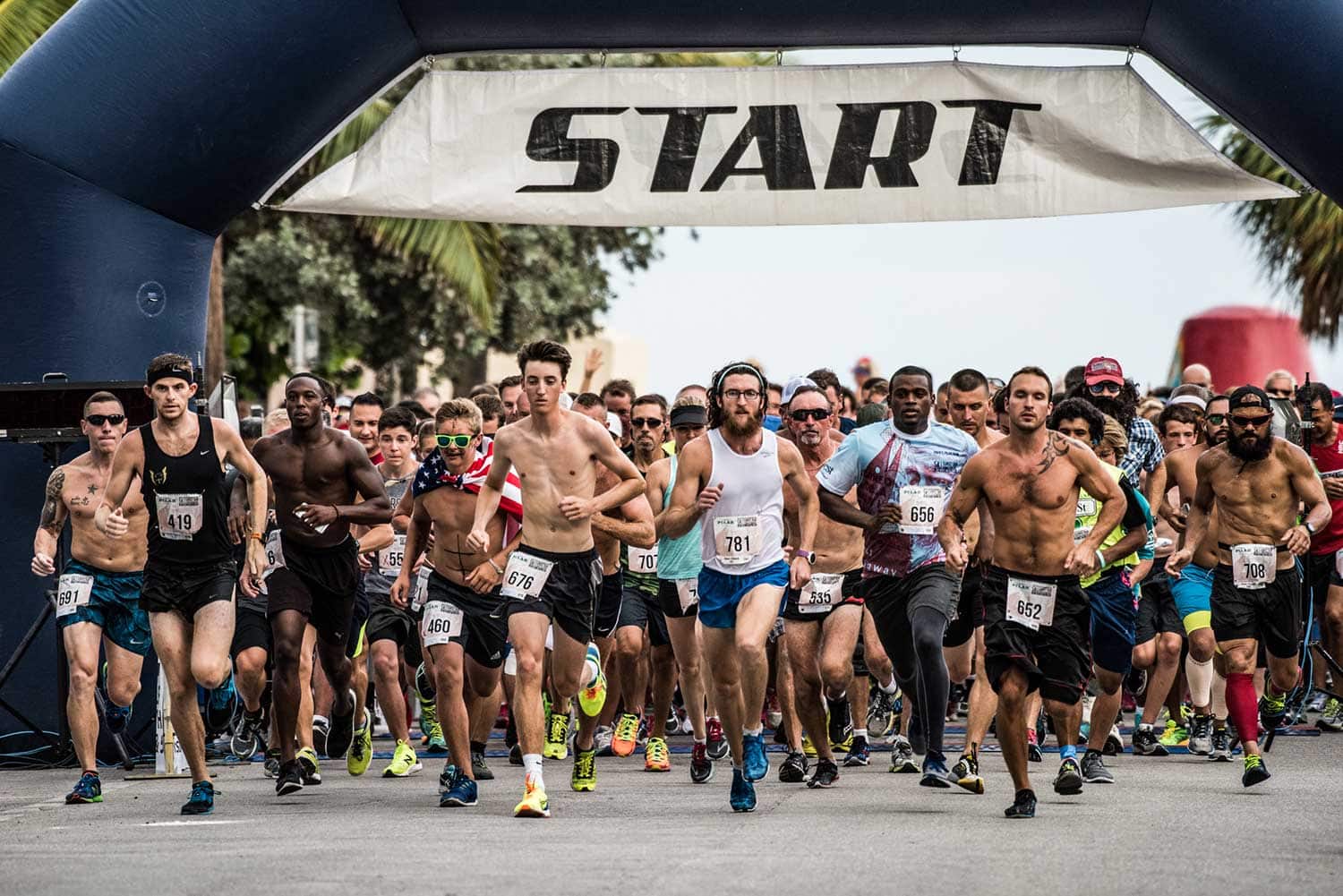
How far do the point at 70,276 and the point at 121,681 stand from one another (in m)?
2.67

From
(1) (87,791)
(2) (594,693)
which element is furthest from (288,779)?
(2) (594,693)

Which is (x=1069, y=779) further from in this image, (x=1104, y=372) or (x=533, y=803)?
(x=1104, y=372)

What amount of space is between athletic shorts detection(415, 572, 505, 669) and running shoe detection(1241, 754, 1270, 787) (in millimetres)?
3969

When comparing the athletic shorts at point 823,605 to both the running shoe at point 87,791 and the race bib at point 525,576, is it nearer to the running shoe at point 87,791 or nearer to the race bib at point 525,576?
the race bib at point 525,576

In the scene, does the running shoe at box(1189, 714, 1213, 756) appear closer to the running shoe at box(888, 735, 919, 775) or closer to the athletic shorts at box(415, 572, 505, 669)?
the running shoe at box(888, 735, 919, 775)

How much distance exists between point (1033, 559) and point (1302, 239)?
16.5 metres

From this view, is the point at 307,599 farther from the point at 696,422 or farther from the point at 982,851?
the point at 982,851

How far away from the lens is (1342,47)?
1198 cm

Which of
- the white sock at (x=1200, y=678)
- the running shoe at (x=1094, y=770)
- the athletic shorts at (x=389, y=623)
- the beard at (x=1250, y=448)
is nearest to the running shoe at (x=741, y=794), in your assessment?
the running shoe at (x=1094, y=770)

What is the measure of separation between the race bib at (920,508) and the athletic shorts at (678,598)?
4.79 ft

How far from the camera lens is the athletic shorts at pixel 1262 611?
39.0 feet

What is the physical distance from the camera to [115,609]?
11711 millimetres

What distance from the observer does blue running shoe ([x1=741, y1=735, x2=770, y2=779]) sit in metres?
10.4

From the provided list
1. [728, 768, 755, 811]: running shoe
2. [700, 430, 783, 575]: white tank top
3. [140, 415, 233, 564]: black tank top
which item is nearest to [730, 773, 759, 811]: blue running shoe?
[728, 768, 755, 811]: running shoe
